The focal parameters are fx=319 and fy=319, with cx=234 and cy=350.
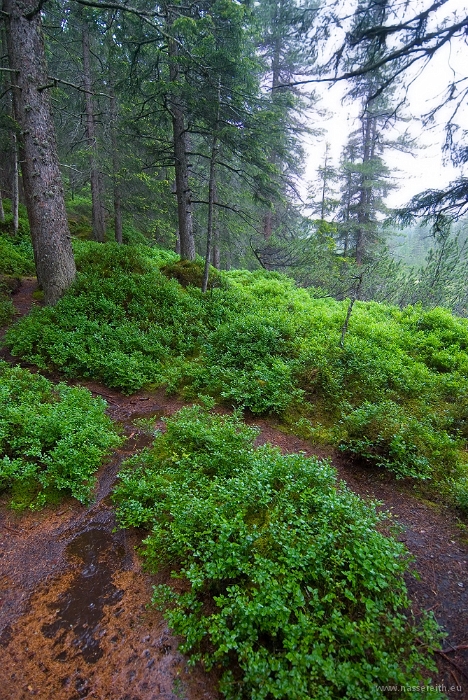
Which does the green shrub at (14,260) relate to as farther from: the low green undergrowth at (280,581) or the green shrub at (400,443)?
the green shrub at (400,443)

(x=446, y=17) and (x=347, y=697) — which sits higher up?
(x=446, y=17)

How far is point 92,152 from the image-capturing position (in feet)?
45.9

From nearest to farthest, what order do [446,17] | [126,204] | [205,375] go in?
[446,17] → [205,375] → [126,204]

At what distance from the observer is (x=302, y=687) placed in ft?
7.05

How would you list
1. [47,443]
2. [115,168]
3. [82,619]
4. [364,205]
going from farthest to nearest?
[364,205] < [115,168] < [47,443] < [82,619]

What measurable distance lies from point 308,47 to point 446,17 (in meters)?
1.87

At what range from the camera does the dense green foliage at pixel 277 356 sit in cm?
551

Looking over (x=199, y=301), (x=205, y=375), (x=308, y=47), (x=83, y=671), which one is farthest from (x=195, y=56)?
(x=83, y=671)

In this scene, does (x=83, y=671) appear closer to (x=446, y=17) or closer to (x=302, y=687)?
(x=302, y=687)

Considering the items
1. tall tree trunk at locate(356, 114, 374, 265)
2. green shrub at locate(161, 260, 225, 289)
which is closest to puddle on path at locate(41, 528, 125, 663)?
green shrub at locate(161, 260, 225, 289)

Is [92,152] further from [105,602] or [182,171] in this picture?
[105,602]

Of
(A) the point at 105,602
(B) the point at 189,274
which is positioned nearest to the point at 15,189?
(B) the point at 189,274

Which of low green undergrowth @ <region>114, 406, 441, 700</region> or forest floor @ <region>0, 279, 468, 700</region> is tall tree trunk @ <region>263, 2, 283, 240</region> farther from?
forest floor @ <region>0, 279, 468, 700</region>

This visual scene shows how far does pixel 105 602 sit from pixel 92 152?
1631cm
